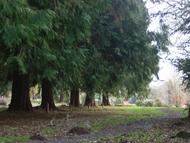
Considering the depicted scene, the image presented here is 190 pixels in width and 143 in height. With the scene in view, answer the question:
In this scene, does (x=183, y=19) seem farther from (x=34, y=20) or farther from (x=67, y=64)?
(x=34, y=20)

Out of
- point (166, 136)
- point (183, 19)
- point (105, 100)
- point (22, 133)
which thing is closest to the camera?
point (166, 136)

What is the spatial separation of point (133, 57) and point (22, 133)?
7424 millimetres

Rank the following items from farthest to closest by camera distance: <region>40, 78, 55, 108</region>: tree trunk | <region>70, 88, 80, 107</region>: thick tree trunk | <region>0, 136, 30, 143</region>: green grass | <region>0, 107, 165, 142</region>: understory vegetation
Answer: <region>70, 88, 80, 107</region>: thick tree trunk → <region>40, 78, 55, 108</region>: tree trunk → <region>0, 107, 165, 142</region>: understory vegetation → <region>0, 136, 30, 143</region>: green grass

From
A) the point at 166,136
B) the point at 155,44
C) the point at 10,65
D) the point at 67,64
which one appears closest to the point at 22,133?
the point at 10,65

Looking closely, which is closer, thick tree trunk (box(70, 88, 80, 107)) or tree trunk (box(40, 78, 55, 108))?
tree trunk (box(40, 78, 55, 108))

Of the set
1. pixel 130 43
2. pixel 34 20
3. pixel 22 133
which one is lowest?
pixel 22 133

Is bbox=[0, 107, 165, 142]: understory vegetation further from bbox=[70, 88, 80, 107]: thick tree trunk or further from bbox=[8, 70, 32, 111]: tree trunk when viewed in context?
bbox=[70, 88, 80, 107]: thick tree trunk

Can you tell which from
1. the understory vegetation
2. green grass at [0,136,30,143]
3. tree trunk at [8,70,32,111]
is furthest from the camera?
tree trunk at [8,70,32,111]

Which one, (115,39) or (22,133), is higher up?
(115,39)

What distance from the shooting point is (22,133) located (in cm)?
693

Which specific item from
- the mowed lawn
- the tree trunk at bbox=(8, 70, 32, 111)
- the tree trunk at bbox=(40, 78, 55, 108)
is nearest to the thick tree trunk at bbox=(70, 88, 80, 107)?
the tree trunk at bbox=(40, 78, 55, 108)

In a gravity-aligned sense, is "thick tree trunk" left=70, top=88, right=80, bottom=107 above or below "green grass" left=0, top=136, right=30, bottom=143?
above

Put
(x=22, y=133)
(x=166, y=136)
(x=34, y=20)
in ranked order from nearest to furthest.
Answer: (x=34, y=20) < (x=166, y=136) < (x=22, y=133)

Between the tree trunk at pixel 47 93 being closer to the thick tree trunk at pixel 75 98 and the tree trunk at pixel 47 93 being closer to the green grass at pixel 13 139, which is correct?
the thick tree trunk at pixel 75 98
